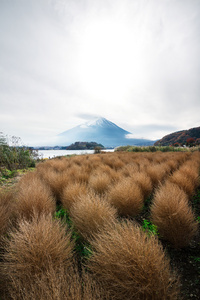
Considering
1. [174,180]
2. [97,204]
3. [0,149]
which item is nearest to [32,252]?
[97,204]

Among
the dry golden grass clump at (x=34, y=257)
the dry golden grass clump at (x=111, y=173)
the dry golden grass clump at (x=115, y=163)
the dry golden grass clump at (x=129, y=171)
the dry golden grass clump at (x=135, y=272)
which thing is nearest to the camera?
the dry golden grass clump at (x=135, y=272)

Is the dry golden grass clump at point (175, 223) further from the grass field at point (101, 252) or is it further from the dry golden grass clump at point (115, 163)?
the dry golden grass clump at point (115, 163)

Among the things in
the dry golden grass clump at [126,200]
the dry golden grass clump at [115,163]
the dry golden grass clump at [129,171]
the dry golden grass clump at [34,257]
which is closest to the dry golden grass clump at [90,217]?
the dry golden grass clump at [34,257]

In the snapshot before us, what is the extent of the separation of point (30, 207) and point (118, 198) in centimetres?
147

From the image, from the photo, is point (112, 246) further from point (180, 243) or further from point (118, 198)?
point (118, 198)

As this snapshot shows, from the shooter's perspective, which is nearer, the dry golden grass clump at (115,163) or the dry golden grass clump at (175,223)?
the dry golden grass clump at (175,223)

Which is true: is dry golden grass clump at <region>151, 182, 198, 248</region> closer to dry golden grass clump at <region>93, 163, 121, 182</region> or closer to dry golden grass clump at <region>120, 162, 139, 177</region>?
dry golden grass clump at <region>93, 163, 121, 182</region>

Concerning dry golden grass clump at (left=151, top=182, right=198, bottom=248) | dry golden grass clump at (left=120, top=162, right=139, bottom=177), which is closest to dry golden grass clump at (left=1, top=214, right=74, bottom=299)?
dry golden grass clump at (left=151, top=182, right=198, bottom=248)

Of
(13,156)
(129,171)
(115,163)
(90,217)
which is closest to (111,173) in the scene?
(129,171)

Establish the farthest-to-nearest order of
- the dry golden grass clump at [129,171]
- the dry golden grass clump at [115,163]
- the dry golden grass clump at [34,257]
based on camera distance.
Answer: the dry golden grass clump at [115,163] → the dry golden grass clump at [129,171] → the dry golden grass clump at [34,257]

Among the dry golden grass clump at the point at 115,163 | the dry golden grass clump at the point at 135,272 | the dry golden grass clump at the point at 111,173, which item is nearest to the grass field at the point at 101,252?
the dry golden grass clump at the point at 135,272

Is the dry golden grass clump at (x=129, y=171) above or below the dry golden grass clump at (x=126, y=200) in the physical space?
above

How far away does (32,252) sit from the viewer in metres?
1.12

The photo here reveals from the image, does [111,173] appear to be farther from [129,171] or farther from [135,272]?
[135,272]
